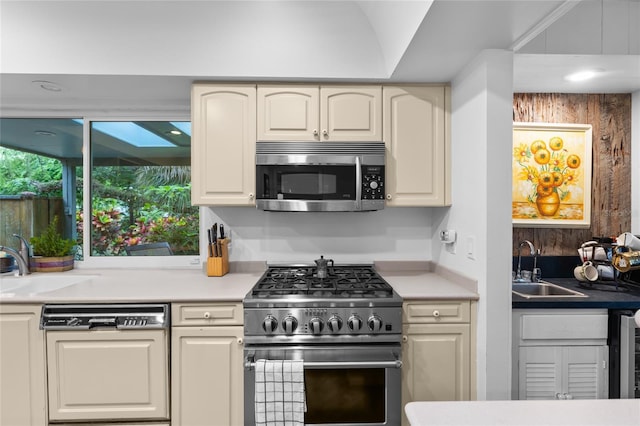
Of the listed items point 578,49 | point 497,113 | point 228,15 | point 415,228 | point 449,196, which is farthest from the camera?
point 415,228

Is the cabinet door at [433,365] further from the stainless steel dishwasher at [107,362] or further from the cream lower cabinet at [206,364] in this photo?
the stainless steel dishwasher at [107,362]

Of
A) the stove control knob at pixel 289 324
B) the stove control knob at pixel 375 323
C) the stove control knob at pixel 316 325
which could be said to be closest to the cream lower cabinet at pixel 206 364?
the stove control knob at pixel 289 324

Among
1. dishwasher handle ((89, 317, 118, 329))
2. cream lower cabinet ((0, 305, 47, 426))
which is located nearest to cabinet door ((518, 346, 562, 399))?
dishwasher handle ((89, 317, 118, 329))

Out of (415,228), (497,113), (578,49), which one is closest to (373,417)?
(415,228)

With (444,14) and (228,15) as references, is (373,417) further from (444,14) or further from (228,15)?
(228,15)

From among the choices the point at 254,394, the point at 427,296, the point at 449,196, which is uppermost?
the point at 449,196

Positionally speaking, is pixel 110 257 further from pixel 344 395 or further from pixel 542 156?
pixel 542 156

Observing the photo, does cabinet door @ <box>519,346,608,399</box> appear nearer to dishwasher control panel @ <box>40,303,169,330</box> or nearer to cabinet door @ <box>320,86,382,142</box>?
cabinet door @ <box>320,86,382,142</box>

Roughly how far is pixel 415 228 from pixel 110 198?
88.9 inches

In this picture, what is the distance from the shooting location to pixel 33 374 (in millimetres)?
1827

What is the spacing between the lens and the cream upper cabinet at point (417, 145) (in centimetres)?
220

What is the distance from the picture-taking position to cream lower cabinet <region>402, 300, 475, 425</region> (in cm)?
187

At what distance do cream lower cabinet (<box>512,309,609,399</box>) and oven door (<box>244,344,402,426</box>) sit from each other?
2.22 ft

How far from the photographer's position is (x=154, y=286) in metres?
2.05
